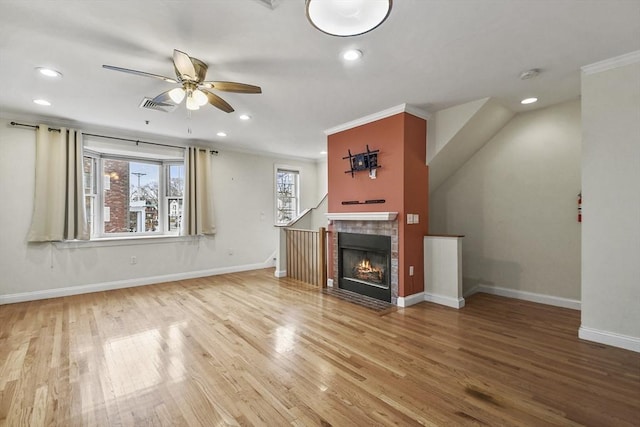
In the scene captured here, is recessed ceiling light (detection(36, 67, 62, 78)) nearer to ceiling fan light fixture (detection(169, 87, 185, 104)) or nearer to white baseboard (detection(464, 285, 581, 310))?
ceiling fan light fixture (detection(169, 87, 185, 104))

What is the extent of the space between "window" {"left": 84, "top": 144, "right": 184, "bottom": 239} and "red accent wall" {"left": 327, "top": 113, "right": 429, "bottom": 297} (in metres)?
3.54

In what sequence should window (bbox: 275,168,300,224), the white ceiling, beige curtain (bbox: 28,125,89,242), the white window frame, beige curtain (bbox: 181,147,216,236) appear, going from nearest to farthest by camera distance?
the white ceiling, beige curtain (bbox: 28,125,89,242), beige curtain (bbox: 181,147,216,236), the white window frame, window (bbox: 275,168,300,224)

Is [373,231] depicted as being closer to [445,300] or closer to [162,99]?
[445,300]

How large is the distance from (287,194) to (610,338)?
5.91 meters

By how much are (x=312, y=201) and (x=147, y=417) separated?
6070 millimetres

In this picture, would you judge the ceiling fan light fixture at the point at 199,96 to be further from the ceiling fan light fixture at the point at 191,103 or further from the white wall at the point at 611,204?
the white wall at the point at 611,204

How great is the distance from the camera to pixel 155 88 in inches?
124

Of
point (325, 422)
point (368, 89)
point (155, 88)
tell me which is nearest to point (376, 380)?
point (325, 422)

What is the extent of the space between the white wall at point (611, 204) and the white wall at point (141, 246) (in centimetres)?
539

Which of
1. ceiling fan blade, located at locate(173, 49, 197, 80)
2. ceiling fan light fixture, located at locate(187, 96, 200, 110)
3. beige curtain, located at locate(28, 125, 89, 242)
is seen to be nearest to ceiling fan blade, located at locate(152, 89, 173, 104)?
ceiling fan light fixture, located at locate(187, 96, 200, 110)

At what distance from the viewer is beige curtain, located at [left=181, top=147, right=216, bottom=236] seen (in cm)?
534

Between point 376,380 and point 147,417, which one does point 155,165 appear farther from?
point 376,380

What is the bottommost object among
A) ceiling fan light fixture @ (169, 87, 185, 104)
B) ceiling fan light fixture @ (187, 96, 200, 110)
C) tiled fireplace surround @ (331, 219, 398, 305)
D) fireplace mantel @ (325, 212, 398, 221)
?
tiled fireplace surround @ (331, 219, 398, 305)

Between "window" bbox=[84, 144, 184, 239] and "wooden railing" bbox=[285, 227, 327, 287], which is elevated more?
"window" bbox=[84, 144, 184, 239]
